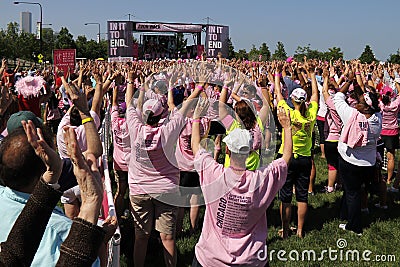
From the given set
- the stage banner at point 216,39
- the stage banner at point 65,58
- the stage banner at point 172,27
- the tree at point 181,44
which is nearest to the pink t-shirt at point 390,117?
the stage banner at point 65,58

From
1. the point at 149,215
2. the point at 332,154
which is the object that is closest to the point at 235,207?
the point at 149,215

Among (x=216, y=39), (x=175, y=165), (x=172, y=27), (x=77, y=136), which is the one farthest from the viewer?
(x=172, y=27)

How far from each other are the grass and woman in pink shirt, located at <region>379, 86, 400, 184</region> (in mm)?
1149

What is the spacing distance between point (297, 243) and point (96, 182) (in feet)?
14.9

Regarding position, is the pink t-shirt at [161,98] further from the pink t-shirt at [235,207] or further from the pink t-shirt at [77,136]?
the pink t-shirt at [235,207]

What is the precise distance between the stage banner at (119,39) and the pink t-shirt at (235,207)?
33807 millimetres

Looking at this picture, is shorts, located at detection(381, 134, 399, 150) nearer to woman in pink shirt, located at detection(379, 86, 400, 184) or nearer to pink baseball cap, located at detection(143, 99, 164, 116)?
woman in pink shirt, located at detection(379, 86, 400, 184)

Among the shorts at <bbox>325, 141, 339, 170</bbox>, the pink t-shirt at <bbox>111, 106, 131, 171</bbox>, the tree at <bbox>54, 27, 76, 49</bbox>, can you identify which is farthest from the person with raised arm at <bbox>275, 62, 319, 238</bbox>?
the tree at <bbox>54, 27, 76, 49</bbox>

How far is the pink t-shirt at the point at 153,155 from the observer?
4.54 m

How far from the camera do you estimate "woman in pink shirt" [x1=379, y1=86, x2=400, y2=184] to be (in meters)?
8.08

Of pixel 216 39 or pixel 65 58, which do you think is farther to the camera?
pixel 216 39

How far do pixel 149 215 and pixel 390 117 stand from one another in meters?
5.29

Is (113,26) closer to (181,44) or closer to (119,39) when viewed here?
(119,39)

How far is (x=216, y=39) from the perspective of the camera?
3703 cm
